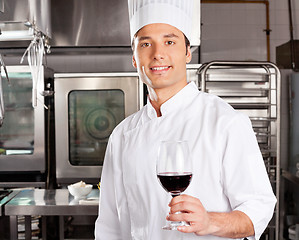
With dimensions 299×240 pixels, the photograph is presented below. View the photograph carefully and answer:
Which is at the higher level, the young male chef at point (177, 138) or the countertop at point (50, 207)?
the young male chef at point (177, 138)

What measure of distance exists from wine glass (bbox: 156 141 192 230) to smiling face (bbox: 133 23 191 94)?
33 cm

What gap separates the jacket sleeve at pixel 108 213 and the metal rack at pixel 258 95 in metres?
2.58

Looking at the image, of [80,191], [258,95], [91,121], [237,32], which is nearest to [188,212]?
[80,191]

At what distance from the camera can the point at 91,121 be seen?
404 centimetres

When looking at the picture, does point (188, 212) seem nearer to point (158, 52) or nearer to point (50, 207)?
point (158, 52)

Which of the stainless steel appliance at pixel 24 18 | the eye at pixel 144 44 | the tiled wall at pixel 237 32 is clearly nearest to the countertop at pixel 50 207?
the stainless steel appliance at pixel 24 18

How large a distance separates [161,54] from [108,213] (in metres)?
0.61

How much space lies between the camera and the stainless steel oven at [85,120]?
4.04 meters

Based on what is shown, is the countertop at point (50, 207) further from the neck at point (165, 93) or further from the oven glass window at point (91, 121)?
the neck at point (165, 93)

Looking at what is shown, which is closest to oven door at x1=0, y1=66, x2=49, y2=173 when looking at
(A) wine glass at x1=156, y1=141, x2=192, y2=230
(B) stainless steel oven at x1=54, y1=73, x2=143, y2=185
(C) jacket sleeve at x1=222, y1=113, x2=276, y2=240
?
(B) stainless steel oven at x1=54, y1=73, x2=143, y2=185

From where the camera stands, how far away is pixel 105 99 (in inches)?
160

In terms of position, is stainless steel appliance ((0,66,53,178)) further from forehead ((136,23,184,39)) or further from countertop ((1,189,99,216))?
forehead ((136,23,184,39))

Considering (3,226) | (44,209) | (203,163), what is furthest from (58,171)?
(203,163)

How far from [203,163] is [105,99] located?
9.25ft
